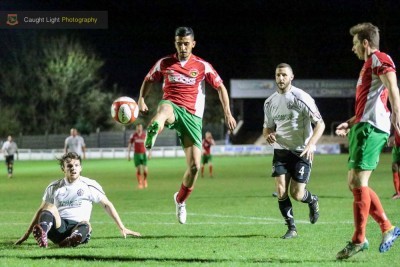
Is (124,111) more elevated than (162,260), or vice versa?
(124,111)

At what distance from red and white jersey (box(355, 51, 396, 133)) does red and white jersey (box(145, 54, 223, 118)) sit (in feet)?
9.84

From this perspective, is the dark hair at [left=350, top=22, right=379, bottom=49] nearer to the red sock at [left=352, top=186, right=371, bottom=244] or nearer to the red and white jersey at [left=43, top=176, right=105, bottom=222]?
the red sock at [left=352, top=186, right=371, bottom=244]

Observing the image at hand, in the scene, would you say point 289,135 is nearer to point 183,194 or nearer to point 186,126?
point 186,126

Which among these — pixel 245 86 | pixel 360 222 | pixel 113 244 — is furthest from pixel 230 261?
pixel 245 86

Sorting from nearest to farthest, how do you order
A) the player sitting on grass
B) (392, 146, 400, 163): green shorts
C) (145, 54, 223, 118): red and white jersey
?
the player sitting on grass, (145, 54, 223, 118): red and white jersey, (392, 146, 400, 163): green shorts

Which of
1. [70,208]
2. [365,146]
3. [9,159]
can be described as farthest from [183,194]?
[9,159]

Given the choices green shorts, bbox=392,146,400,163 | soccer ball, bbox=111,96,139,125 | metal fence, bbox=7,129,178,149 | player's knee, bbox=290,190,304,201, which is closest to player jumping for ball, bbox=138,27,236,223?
soccer ball, bbox=111,96,139,125

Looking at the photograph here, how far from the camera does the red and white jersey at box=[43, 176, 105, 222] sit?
30.2 feet

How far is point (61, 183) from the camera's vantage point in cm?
927

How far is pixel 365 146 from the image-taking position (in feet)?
24.9

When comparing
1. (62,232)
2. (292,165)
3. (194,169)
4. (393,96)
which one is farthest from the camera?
(194,169)

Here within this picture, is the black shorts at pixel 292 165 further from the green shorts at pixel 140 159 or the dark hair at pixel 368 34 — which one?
the green shorts at pixel 140 159

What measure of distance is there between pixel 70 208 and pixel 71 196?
16cm

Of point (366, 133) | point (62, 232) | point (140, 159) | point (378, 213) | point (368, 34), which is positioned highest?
point (368, 34)
